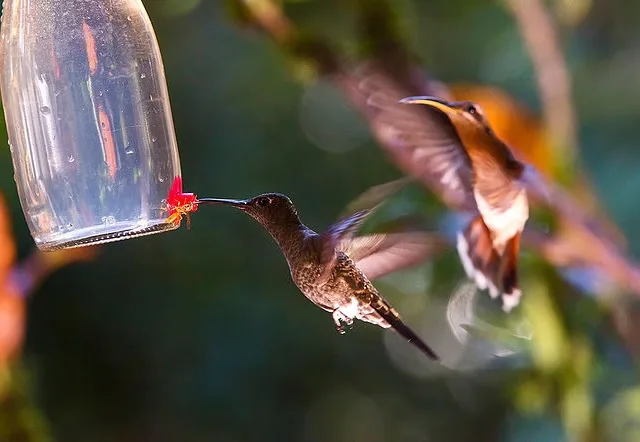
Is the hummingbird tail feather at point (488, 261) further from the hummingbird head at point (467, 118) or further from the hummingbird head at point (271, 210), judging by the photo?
the hummingbird head at point (271, 210)

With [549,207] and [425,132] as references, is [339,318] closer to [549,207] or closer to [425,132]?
[425,132]

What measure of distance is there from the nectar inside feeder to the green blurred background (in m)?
1.39

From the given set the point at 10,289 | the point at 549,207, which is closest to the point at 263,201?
the point at 549,207

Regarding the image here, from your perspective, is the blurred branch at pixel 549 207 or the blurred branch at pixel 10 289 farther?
the blurred branch at pixel 10 289

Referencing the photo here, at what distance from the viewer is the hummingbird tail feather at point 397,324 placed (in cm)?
82

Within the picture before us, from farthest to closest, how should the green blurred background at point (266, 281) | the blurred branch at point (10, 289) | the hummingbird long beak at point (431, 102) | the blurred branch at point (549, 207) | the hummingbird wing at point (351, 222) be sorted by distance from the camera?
the green blurred background at point (266, 281) → the blurred branch at point (10, 289) → the blurred branch at point (549, 207) → the hummingbird long beak at point (431, 102) → the hummingbird wing at point (351, 222)

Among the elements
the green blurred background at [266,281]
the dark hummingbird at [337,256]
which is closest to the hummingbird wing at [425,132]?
the dark hummingbird at [337,256]

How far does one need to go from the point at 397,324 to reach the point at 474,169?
19 centimetres

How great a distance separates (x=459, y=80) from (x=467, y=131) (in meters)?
1.56

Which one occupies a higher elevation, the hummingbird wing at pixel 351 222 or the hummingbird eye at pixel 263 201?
the hummingbird eye at pixel 263 201

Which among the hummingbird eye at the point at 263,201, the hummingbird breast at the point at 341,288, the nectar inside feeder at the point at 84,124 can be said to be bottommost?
the hummingbird breast at the point at 341,288

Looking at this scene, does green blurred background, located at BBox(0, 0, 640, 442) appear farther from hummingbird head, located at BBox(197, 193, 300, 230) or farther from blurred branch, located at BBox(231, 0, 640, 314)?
hummingbird head, located at BBox(197, 193, 300, 230)

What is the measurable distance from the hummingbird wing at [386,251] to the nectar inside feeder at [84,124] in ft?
0.56

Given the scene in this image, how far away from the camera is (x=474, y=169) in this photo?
3.00ft
